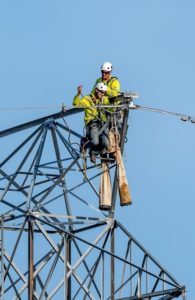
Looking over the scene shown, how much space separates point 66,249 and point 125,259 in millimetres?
1955

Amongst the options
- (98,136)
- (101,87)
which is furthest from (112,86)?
(98,136)

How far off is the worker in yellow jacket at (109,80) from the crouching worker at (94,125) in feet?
1.28

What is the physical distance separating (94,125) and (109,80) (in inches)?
81.6

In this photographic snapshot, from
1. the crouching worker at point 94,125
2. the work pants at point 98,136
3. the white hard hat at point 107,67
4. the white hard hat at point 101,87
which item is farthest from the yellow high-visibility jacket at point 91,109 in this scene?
the white hard hat at point 107,67

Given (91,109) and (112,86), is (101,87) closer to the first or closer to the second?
(112,86)

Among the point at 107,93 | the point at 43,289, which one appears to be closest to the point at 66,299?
the point at 43,289

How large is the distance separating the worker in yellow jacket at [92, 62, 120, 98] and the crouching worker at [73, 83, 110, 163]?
1.28 feet

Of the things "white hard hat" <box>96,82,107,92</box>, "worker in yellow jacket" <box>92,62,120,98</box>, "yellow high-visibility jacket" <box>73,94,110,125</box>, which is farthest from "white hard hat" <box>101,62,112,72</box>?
"yellow high-visibility jacket" <box>73,94,110,125</box>

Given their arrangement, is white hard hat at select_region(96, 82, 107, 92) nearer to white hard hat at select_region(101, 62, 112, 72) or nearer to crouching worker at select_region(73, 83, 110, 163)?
crouching worker at select_region(73, 83, 110, 163)

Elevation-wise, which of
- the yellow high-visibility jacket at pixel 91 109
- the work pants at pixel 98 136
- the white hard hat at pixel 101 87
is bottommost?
the work pants at pixel 98 136

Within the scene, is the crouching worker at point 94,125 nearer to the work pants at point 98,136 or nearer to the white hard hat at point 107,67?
the work pants at point 98,136

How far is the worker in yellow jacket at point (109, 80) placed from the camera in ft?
285

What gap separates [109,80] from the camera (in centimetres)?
8788

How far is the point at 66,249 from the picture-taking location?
84250 millimetres
